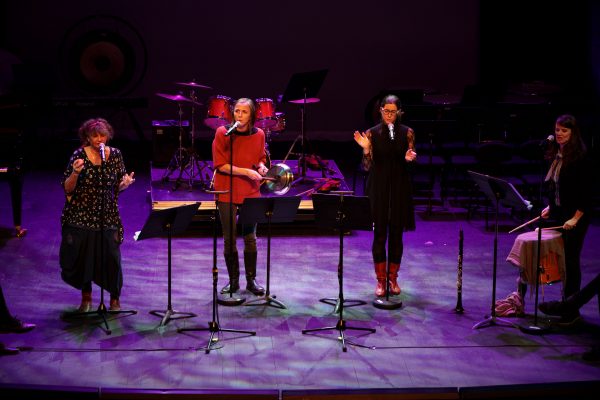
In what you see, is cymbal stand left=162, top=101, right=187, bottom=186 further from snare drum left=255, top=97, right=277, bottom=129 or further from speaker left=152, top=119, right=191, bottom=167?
snare drum left=255, top=97, right=277, bottom=129

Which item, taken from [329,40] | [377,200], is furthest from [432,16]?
[377,200]

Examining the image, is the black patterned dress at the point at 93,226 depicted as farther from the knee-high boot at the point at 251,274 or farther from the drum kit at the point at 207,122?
the drum kit at the point at 207,122

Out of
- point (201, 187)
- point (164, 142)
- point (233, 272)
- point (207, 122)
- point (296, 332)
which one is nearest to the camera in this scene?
point (296, 332)

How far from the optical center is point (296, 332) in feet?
23.3

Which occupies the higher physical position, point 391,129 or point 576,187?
point 391,129

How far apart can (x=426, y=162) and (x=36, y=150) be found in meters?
6.60

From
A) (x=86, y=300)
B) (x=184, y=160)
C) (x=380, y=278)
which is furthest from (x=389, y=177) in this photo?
(x=184, y=160)

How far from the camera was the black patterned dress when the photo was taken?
7.21 m

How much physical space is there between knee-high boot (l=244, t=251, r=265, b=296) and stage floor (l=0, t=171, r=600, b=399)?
187mm

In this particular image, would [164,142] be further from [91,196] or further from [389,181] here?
[389,181]

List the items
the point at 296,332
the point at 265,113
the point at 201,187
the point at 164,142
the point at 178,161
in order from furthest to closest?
the point at 164,142 < the point at 178,161 < the point at 265,113 < the point at 201,187 < the point at 296,332

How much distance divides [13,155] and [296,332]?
13.5 feet

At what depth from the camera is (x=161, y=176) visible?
11914 millimetres

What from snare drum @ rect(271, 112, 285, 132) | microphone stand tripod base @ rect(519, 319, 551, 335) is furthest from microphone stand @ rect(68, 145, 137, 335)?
snare drum @ rect(271, 112, 285, 132)
